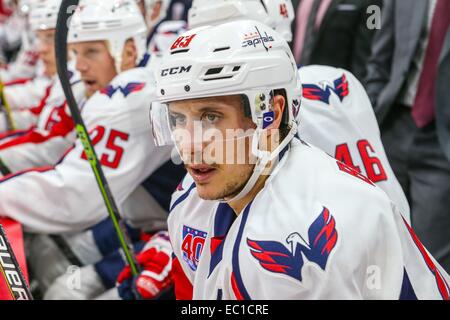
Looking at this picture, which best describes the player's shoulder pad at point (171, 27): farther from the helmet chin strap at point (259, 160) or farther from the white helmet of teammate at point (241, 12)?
the helmet chin strap at point (259, 160)

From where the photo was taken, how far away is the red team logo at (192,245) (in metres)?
1.36

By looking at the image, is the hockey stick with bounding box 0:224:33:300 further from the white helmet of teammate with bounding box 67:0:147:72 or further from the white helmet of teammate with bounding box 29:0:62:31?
the white helmet of teammate with bounding box 29:0:62:31

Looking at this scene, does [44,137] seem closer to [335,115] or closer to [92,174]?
[92,174]

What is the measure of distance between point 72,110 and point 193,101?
62 cm

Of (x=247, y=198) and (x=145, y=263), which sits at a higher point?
(x=247, y=198)

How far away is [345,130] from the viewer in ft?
5.37

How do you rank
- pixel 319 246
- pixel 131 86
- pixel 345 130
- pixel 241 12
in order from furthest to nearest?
pixel 131 86
pixel 241 12
pixel 345 130
pixel 319 246

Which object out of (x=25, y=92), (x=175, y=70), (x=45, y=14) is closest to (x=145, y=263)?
(x=175, y=70)

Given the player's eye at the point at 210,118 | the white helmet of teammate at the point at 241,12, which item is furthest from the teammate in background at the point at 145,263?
the player's eye at the point at 210,118

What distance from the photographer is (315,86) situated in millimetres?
1697

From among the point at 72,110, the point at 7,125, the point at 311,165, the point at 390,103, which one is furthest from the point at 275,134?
the point at 7,125

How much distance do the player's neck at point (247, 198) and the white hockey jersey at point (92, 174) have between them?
0.77 m

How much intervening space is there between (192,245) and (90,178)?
26.2 inches
